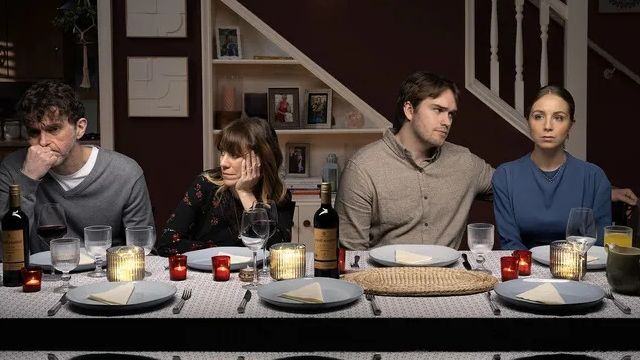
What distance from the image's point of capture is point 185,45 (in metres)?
4.54

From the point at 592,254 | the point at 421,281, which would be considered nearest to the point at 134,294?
the point at 421,281

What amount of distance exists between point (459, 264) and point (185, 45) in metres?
2.88

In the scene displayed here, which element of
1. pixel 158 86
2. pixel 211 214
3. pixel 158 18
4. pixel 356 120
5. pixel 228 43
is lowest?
pixel 211 214

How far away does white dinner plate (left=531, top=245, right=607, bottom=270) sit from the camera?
2048 mm

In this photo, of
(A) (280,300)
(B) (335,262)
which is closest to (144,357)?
(A) (280,300)

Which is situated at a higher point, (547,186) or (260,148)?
(260,148)

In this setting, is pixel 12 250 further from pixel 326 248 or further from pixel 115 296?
pixel 326 248

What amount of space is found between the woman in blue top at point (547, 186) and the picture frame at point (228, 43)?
2120mm

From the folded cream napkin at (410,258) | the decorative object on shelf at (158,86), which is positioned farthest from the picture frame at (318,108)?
the folded cream napkin at (410,258)

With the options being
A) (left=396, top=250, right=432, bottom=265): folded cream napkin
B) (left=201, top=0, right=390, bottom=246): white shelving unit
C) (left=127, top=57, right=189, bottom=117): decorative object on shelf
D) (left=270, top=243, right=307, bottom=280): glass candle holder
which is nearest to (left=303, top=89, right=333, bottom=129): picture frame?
(left=201, top=0, right=390, bottom=246): white shelving unit

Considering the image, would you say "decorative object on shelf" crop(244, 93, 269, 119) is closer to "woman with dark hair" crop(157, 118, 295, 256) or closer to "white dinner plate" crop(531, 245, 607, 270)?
"woman with dark hair" crop(157, 118, 295, 256)

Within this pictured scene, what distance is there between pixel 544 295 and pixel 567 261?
0.26 meters

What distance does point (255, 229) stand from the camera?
188 cm

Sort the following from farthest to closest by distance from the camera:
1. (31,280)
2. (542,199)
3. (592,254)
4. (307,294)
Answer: (542,199) < (592,254) < (31,280) < (307,294)
